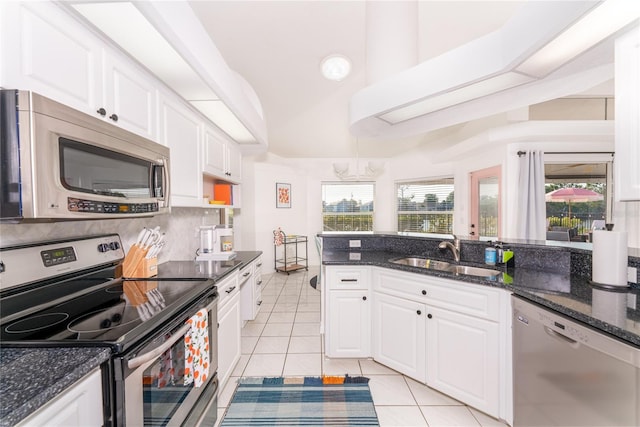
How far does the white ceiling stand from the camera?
2.43 m

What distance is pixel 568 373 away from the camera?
1.17 m

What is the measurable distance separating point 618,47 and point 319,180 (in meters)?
4.96

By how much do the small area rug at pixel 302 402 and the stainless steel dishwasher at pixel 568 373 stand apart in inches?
35.8

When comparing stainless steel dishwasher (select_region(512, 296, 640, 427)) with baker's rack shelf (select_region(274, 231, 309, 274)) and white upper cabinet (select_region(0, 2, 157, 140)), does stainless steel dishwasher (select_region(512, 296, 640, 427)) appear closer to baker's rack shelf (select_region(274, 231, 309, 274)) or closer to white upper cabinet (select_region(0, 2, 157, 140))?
white upper cabinet (select_region(0, 2, 157, 140))

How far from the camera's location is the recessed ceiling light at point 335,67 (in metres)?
3.18

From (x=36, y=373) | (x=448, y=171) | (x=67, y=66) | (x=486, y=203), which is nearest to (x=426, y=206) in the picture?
(x=448, y=171)

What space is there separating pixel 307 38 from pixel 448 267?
285 cm

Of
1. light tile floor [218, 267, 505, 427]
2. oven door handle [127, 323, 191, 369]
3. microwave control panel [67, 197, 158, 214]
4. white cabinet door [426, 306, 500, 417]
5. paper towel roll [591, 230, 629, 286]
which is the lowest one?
light tile floor [218, 267, 505, 427]

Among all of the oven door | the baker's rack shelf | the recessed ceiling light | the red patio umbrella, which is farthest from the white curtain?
the oven door

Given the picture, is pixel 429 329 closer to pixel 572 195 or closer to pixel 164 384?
pixel 164 384

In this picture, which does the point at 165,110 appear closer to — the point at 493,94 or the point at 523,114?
the point at 493,94

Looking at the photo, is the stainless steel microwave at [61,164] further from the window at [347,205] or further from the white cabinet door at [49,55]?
the window at [347,205]

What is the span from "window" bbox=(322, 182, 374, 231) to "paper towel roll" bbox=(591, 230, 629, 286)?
4601mm

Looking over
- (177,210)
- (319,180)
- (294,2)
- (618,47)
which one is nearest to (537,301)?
(618,47)
